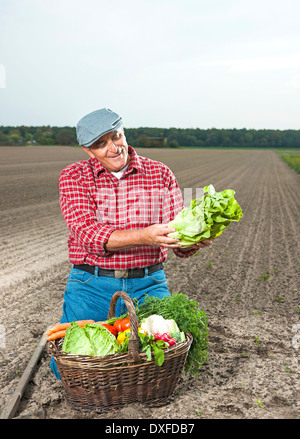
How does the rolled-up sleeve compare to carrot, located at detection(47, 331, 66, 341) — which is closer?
carrot, located at detection(47, 331, 66, 341)

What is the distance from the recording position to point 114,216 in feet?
12.7

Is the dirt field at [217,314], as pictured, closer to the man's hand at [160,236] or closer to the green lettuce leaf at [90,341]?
the green lettuce leaf at [90,341]

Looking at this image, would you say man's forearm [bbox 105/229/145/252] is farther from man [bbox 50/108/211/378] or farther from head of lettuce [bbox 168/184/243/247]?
head of lettuce [bbox 168/184/243/247]

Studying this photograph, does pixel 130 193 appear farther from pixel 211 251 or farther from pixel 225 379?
pixel 211 251

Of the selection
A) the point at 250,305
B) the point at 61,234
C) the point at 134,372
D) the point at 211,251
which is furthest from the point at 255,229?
the point at 134,372

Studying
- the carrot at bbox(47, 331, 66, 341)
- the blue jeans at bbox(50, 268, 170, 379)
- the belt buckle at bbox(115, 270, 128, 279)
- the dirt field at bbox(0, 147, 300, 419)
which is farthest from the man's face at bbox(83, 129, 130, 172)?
the dirt field at bbox(0, 147, 300, 419)

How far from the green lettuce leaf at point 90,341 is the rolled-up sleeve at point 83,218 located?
64cm

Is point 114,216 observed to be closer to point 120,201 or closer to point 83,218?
point 120,201

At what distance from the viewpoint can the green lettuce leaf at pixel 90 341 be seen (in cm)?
315

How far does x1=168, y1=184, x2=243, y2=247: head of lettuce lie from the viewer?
10.6 feet

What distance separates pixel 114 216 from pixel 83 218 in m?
0.29

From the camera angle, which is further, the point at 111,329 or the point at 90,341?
the point at 111,329

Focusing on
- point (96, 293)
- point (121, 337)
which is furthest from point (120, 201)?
point (121, 337)

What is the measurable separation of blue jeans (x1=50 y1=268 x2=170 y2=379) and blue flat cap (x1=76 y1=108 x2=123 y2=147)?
1.13m
